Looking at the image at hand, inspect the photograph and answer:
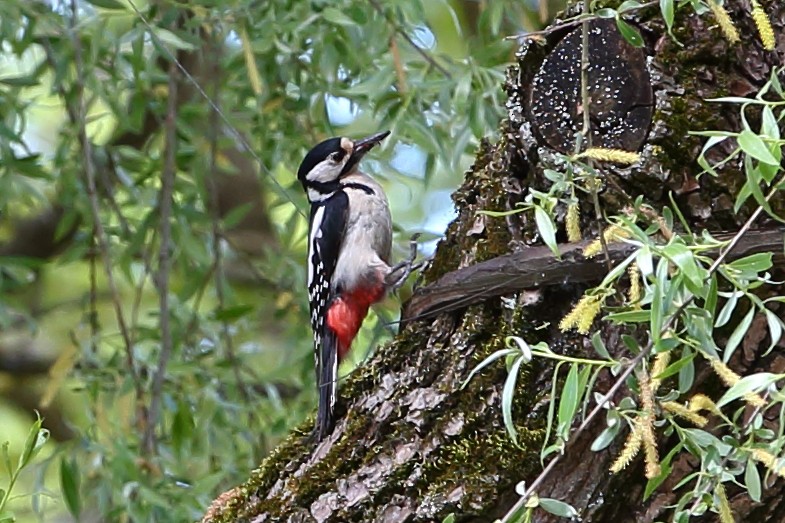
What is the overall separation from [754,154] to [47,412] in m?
4.45

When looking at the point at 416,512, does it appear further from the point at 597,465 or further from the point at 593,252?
the point at 593,252

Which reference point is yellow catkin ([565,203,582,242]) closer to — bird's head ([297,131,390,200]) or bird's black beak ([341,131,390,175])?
bird's black beak ([341,131,390,175])

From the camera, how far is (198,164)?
3.39 m

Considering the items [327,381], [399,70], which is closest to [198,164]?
[399,70]

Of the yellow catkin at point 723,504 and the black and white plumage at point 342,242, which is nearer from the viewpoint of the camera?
the yellow catkin at point 723,504

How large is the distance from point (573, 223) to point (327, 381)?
3.57 ft

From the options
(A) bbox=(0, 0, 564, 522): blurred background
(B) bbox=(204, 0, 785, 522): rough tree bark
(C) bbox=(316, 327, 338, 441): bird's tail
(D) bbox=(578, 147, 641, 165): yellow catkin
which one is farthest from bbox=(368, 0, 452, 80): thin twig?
(D) bbox=(578, 147, 641, 165): yellow catkin

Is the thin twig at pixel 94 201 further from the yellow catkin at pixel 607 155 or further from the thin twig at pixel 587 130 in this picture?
the yellow catkin at pixel 607 155

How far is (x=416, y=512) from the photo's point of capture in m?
1.73

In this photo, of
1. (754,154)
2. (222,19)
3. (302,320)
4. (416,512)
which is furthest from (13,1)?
(754,154)

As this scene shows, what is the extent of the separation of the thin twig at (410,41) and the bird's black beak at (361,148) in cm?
20

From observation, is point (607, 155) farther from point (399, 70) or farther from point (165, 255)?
point (165, 255)

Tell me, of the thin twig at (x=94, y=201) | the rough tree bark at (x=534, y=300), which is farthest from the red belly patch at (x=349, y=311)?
the rough tree bark at (x=534, y=300)

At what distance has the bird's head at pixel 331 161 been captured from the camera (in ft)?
10.4
